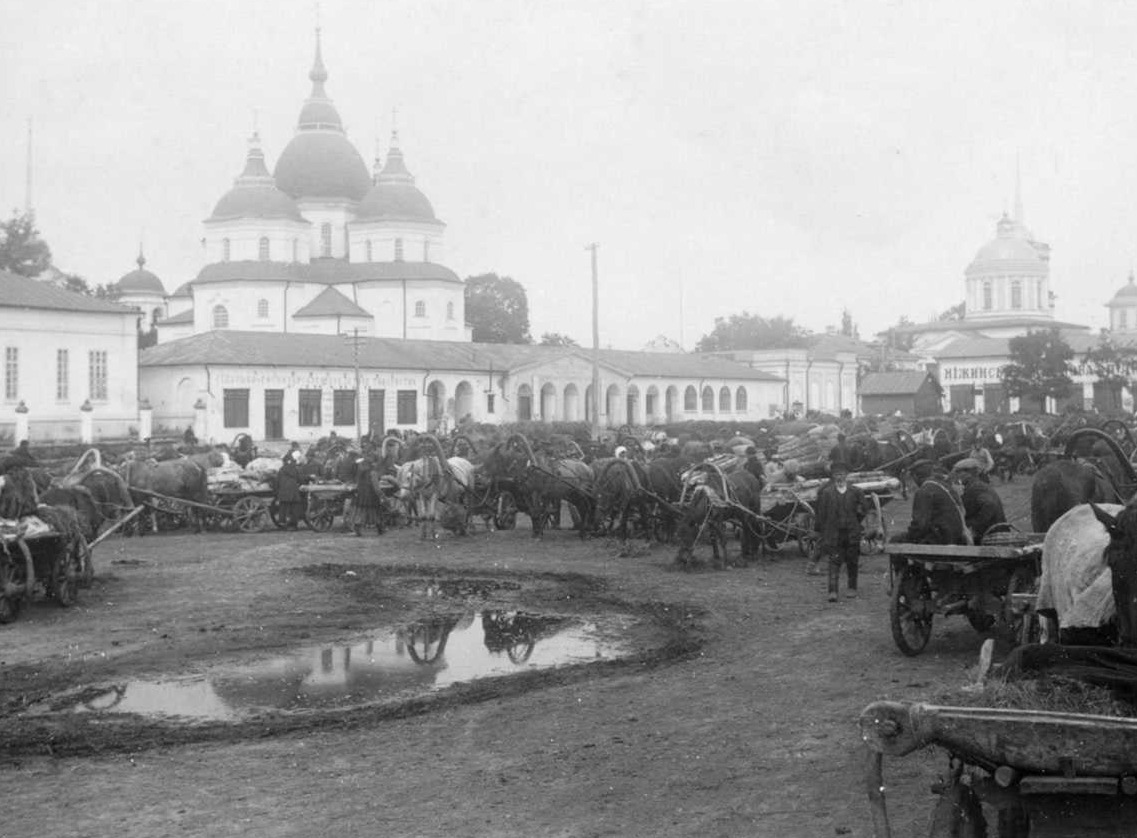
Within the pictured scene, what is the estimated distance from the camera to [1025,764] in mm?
4809

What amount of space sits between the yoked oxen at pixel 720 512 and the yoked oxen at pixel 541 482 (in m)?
3.58

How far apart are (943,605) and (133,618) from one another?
809 cm

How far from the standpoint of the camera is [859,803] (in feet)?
22.5

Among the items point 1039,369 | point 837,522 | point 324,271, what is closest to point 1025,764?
point 837,522

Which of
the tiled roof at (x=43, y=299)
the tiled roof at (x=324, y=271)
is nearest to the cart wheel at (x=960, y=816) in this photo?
the tiled roof at (x=43, y=299)

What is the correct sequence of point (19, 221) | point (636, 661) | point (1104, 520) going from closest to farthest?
point (1104, 520)
point (636, 661)
point (19, 221)

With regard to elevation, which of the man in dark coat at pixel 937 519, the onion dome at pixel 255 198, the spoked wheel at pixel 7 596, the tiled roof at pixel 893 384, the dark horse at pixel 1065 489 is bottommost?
the spoked wheel at pixel 7 596

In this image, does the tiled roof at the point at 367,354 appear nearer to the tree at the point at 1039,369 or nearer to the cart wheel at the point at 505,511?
the tree at the point at 1039,369

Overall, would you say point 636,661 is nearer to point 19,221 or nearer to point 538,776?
point 538,776

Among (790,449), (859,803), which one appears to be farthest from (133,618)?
(790,449)

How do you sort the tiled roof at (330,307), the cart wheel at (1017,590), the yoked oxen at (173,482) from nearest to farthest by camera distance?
the cart wheel at (1017,590)
the yoked oxen at (173,482)
the tiled roof at (330,307)

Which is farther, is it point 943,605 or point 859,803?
point 943,605

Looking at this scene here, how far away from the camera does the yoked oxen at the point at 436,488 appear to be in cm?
2191

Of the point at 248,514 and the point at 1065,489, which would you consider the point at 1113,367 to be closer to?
the point at 248,514
